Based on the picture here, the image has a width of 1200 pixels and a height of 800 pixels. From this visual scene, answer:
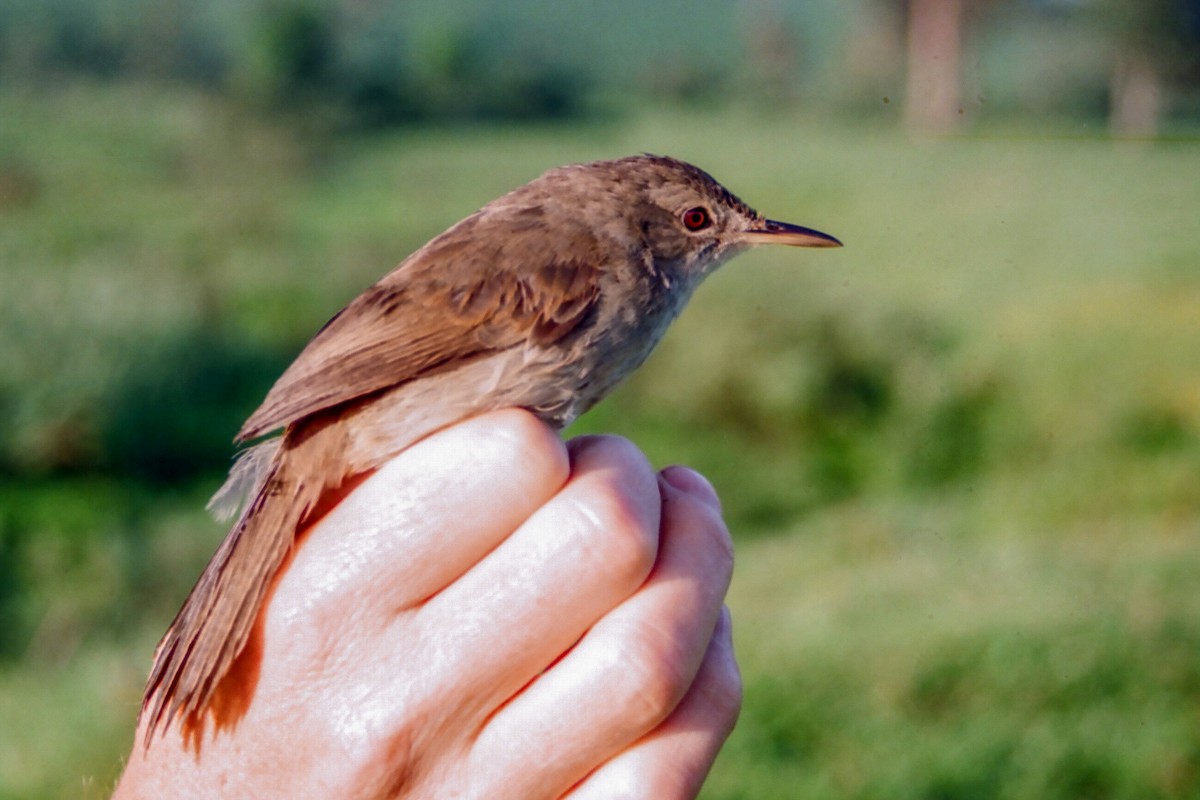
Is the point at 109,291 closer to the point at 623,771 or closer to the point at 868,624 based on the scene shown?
the point at 868,624

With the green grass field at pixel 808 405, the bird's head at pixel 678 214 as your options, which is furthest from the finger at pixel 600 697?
the green grass field at pixel 808 405

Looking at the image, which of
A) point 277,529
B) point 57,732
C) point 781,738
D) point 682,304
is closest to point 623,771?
point 277,529

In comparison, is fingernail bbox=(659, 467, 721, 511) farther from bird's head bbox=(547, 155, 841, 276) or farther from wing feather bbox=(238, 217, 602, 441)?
bird's head bbox=(547, 155, 841, 276)

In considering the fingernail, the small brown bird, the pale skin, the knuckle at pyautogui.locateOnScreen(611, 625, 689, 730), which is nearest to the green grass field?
the small brown bird

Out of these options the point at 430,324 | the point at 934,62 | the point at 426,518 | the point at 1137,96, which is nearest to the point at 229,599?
the point at 426,518

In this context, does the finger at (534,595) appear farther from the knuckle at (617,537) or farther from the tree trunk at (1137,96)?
the tree trunk at (1137,96)
